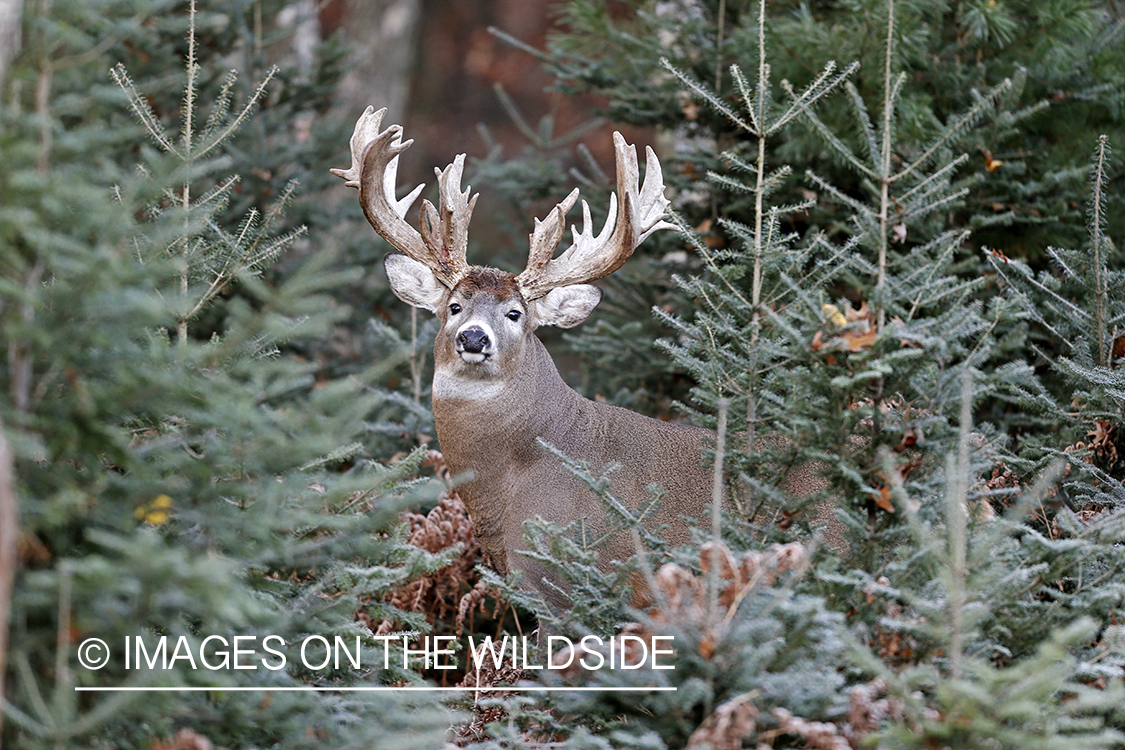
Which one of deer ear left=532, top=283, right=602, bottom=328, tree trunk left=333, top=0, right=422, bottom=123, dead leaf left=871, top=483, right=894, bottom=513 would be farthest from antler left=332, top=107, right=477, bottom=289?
tree trunk left=333, top=0, right=422, bottom=123

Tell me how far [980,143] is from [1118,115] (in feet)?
3.42

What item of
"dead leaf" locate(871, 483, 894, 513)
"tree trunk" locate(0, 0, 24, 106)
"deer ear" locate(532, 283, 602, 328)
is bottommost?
"dead leaf" locate(871, 483, 894, 513)

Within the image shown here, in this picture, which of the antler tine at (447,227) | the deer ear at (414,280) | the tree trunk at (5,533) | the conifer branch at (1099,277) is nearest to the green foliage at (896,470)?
the conifer branch at (1099,277)

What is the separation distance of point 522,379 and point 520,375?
2 centimetres

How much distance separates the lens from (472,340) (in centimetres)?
467

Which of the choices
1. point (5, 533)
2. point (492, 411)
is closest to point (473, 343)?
point (492, 411)

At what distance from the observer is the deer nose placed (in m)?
4.68

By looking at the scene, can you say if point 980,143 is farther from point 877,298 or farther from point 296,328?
point 296,328

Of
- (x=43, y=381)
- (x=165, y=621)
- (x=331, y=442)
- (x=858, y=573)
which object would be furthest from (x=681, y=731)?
(x=43, y=381)

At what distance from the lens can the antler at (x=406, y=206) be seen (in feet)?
Answer: 16.3

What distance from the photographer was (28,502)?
8.75 feet

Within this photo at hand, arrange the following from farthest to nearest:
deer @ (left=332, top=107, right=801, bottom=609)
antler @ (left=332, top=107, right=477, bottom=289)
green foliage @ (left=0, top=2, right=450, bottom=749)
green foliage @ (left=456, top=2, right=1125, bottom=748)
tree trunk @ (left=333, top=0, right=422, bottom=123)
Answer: tree trunk @ (left=333, top=0, right=422, bottom=123) → antler @ (left=332, top=107, right=477, bottom=289) → deer @ (left=332, top=107, right=801, bottom=609) → green foliage @ (left=456, top=2, right=1125, bottom=748) → green foliage @ (left=0, top=2, right=450, bottom=749)

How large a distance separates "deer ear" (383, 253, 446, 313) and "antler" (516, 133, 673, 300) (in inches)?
17.7

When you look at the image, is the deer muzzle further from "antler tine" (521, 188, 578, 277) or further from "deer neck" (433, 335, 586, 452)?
"antler tine" (521, 188, 578, 277)
